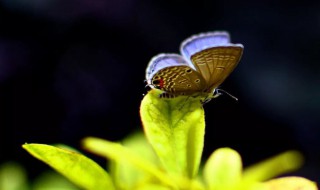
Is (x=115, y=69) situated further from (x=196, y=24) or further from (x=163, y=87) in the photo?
Answer: (x=163, y=87)

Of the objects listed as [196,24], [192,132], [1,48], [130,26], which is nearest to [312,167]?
[196,24]

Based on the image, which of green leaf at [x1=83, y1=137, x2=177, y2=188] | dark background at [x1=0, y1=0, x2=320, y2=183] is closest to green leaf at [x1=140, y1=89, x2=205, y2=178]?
green leaf at [x1=83, y1=137, x2=177, y2=188]

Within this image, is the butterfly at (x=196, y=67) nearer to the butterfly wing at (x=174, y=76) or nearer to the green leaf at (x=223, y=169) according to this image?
the butterfly wing at (x=174, y=76)

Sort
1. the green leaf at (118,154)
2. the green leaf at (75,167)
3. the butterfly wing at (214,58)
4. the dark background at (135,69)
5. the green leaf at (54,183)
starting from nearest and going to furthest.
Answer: the green leaf at (118,154)
the green leaf at (75,167)
the green leaf at (54,183)
the butterfly wing at (214,58)
the dark background at (135,69)

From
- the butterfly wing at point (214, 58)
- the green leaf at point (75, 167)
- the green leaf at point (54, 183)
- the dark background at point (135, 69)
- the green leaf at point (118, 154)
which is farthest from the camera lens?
the dark background at point (135, 69)

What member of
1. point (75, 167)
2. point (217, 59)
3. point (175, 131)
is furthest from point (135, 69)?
point (75, 167)

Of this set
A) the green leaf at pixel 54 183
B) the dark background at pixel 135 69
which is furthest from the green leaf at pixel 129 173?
the dark background at pixel 135 69

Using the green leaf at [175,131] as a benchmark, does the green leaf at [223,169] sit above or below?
below
